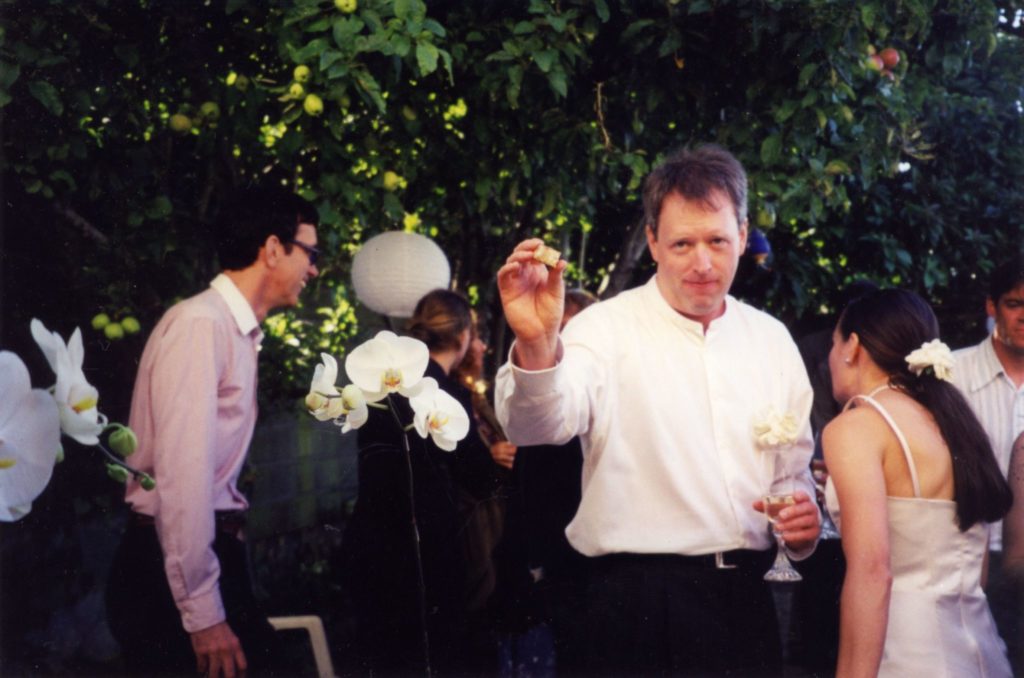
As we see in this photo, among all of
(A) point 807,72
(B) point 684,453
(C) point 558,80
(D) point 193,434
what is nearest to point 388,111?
(C) point 558,80

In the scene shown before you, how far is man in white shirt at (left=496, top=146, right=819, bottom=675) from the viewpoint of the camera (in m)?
2.09

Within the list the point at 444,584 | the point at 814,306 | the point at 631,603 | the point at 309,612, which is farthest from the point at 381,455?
the point at 814,306

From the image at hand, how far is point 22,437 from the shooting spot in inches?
27.7

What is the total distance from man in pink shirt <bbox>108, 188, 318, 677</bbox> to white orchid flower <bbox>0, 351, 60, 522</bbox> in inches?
61.3

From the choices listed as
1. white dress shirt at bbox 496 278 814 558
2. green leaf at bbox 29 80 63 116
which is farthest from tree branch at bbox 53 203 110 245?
white dress shirt at bbox 496 278 814 558

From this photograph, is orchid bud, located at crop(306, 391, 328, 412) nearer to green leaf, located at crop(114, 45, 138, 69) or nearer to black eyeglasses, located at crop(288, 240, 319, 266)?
black eyeglasses, located at crop(288, 240, 319, 266)

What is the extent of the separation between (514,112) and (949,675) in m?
2.56

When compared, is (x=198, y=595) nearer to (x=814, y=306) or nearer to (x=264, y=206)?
(x=264, y=206)

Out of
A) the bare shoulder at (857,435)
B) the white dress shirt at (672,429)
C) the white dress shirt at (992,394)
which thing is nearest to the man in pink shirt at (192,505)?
the white dress shirt at (672,429)

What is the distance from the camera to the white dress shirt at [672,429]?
212 cm

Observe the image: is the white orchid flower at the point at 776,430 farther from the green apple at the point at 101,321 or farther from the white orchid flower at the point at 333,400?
the green apple at the point at 101,321

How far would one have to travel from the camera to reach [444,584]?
3.08 metres

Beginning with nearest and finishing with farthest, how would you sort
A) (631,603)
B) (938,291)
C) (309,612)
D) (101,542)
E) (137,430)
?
(631,603)
(137,430)
(101,542)
(309,612)
(938,291)

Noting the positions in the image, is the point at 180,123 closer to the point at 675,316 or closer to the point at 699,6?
the point at 699,6
